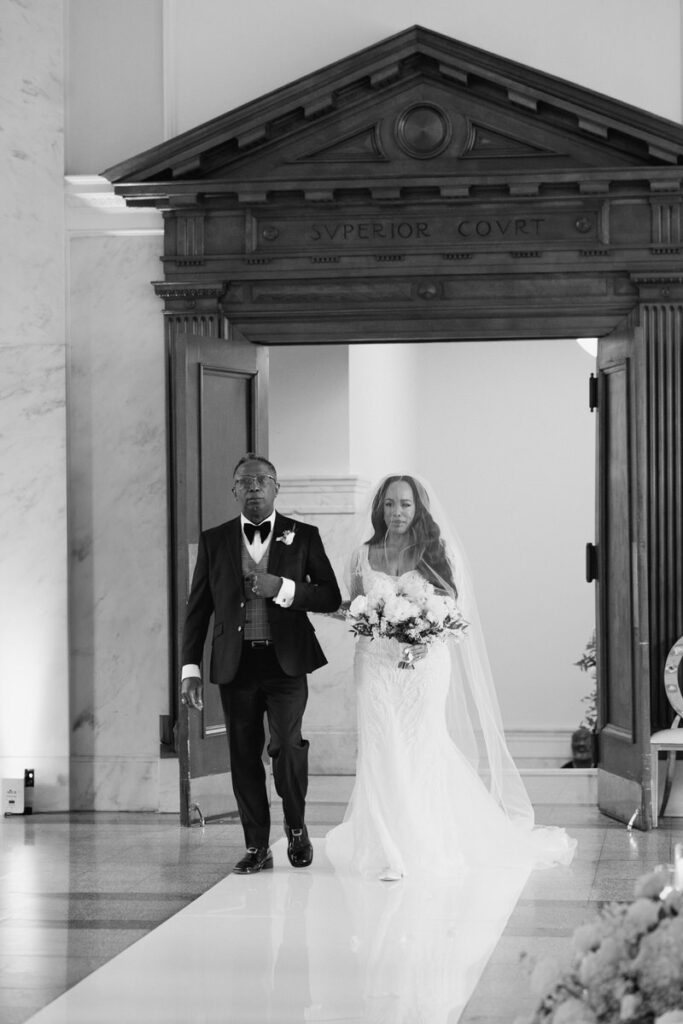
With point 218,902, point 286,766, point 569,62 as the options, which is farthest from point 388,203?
point 218,902

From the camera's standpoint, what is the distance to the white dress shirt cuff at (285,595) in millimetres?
6828

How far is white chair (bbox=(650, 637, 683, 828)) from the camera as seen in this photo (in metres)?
8.49

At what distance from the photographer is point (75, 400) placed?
9.48 m

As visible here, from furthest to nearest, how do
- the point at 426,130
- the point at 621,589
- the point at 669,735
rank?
1. the point at 426,130
2. the point at 621,589
3. the point at 669,735

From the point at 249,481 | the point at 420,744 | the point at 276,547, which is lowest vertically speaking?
the point at 420,744

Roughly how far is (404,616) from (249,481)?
3.29 feet

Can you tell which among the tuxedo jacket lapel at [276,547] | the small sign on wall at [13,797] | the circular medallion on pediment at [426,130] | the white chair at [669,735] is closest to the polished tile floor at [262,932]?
the white chair at [669,735]

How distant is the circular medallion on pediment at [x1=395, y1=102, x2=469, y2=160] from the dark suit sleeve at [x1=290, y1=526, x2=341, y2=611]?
3044 mm

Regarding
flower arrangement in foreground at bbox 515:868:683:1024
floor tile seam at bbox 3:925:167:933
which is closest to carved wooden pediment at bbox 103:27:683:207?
floor tile seam at bbox 3:925:167:933

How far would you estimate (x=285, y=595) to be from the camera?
6.84 m

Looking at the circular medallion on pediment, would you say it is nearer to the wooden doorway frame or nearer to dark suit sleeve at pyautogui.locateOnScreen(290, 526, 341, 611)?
the wooden doorway frame

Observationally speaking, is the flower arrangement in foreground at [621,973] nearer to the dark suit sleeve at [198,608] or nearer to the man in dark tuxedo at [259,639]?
the man in dark tuxedo at [259,639]

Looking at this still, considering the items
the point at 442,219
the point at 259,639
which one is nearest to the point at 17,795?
the point at 259,639

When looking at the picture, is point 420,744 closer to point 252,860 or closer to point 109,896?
point 252,860
